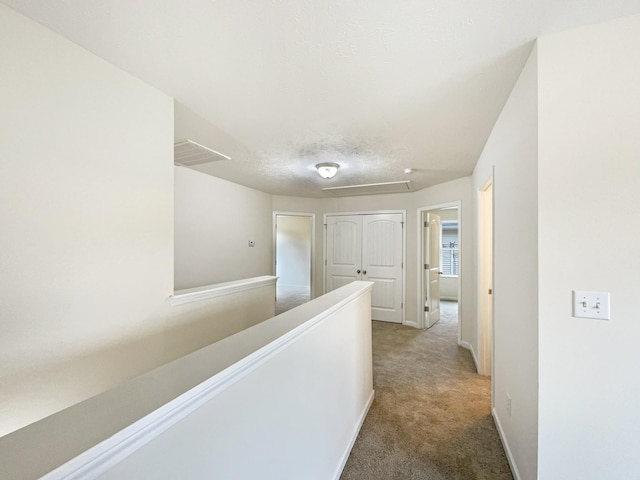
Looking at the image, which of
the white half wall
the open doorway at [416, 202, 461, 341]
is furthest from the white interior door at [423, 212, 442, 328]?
the white half wall

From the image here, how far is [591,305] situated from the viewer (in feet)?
3.94

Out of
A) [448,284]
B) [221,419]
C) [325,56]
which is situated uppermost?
[325,56]

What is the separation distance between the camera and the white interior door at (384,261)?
502 cm

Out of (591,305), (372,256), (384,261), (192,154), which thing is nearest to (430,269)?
(384,261)

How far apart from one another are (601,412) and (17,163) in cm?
268

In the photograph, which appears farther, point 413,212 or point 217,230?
point 413,212

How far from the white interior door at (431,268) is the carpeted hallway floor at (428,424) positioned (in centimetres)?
117

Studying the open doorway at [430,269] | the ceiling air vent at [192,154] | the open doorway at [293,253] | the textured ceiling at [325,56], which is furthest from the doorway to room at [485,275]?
the open doorway at [293,253]

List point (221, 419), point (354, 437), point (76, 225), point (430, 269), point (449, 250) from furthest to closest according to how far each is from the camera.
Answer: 1. point (449, 250)
2. point (430, 269)
3. point (354, 437)
4. point (76, 225)
5. point (221, 419)

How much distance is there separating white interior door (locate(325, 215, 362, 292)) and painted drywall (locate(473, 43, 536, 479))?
3.21 metres

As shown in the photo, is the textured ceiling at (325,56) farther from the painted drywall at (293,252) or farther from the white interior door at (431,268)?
the painted drywall at (293,252)

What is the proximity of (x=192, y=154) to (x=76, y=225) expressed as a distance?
173cm

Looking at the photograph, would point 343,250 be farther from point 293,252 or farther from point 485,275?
point 293,252

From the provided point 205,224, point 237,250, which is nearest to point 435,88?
point 205,224
